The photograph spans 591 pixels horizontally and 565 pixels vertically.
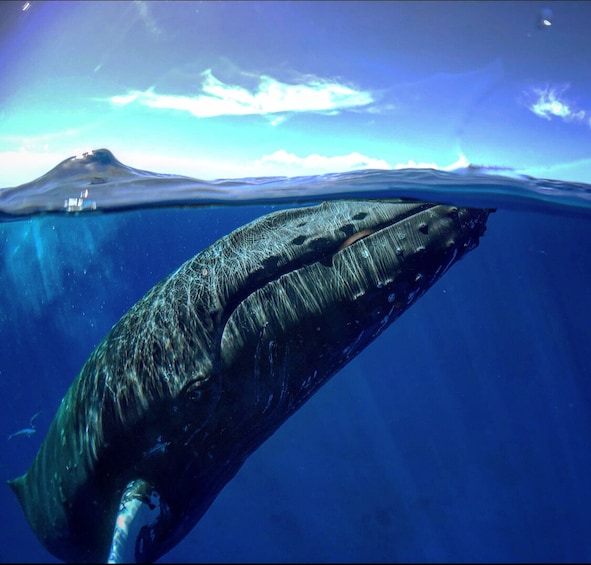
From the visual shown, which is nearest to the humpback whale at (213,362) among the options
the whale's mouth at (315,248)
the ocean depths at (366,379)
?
the whale's mouth at (315,248)

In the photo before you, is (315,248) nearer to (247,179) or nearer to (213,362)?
(213,362)

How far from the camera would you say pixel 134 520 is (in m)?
3.73

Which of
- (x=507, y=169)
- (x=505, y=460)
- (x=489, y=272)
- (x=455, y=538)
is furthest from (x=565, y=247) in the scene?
(x=507, y=169)

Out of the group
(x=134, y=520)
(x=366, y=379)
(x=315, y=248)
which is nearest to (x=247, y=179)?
(x=315, y=248)

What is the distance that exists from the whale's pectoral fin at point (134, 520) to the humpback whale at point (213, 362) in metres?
0.01

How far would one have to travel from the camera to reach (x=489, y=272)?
3512 centimetres

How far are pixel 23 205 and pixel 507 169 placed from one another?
11.9 metres

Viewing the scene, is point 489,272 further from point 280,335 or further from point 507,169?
point 280,335

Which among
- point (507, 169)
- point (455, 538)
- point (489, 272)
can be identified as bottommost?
point (455, 538)

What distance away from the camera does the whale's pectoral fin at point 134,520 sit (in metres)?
3.58

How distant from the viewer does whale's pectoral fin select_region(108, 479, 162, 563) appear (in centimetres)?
358

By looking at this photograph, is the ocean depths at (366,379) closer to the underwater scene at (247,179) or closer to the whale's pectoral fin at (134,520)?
the underwater scene at (247,179)

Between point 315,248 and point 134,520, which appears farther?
point 315,248

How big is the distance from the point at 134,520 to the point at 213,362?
A: 1.42m
